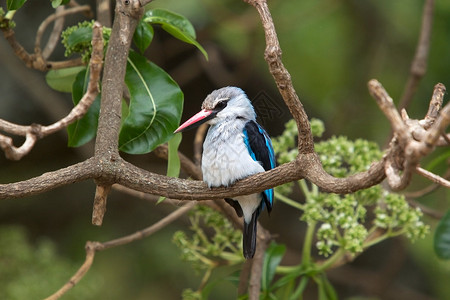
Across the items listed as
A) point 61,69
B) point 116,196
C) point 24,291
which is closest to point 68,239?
point 116,196

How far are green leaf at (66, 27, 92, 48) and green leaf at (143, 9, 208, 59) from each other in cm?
25

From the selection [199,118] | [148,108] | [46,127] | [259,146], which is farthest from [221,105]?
[46,127]

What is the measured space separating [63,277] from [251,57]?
198 cm

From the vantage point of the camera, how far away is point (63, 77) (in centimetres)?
315

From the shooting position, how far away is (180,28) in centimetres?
297

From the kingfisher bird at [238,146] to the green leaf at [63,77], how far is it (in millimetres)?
646

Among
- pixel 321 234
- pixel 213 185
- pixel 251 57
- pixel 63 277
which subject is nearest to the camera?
pixel 213 185

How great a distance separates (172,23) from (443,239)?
1588 mm

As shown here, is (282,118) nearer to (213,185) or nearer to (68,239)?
(68,239)

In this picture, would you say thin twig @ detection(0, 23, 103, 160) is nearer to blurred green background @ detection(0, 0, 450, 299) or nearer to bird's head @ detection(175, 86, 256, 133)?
bird's head @ detection(175, 86, 256, 133)

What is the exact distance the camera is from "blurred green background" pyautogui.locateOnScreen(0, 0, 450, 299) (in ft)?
16.0

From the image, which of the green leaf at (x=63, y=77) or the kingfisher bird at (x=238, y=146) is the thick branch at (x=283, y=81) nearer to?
the kingfisher bird at (x=238, y=146)

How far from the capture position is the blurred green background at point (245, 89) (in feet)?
16.0

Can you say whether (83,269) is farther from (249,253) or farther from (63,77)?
(63,77)
